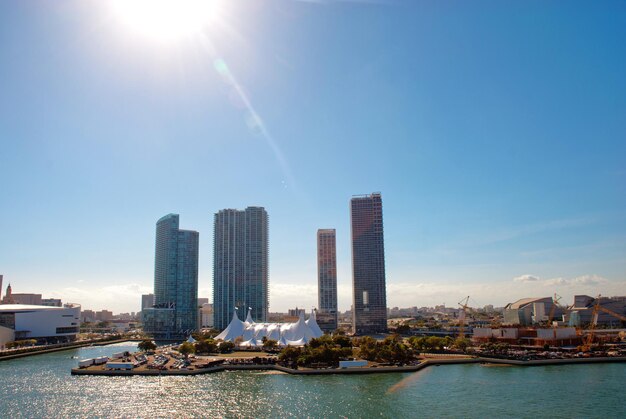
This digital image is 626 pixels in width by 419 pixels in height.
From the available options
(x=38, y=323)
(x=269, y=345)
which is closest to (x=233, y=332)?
(x=269, y=345)

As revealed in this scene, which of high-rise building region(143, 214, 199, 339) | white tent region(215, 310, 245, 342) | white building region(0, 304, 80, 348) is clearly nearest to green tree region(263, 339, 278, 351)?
white tent region(215, 310, 245, 342)

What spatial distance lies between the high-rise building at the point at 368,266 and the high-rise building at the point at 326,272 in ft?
39.2

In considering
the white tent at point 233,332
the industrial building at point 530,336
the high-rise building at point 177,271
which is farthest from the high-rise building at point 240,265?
the industrial building at point 530,336

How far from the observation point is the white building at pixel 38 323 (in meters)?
104

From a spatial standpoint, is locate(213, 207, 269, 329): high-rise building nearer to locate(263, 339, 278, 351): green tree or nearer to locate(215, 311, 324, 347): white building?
locate(215, 311, 324, 347): white building

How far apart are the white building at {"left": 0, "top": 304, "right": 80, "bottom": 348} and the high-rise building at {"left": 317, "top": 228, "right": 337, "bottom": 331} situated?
72527mm

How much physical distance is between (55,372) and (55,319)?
58186mm

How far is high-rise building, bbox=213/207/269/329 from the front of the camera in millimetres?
145125

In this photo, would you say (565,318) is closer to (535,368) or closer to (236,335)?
(535,368)

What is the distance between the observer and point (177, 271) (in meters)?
155

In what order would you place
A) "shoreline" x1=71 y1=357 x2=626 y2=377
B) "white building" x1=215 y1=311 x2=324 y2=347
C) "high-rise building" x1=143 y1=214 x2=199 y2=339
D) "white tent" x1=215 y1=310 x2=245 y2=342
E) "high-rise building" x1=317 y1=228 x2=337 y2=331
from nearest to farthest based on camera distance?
"shoreline" x1=71 y1=357 x2=626 y2=377 → "white building" x1=215 y1=311 x2=324 y2=347 → "white tent" x1=215 y1=310 x2=245 y2=342 → "high-rise building" x1=143 y1=214 x2=199 y2=339 → "high-rise building" x1=317 y1=228 x2=337 y2=331

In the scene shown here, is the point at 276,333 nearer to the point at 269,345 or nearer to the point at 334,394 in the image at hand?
the point at 269,345

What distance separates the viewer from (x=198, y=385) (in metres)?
48.4

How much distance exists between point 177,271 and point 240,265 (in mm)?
23773
